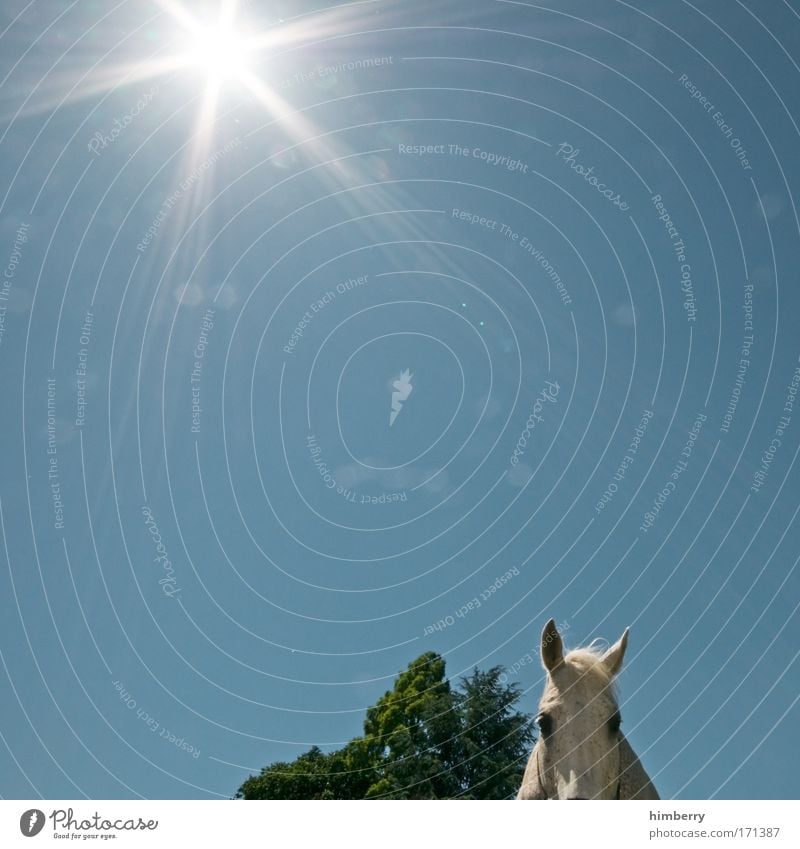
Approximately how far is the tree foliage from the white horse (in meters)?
17.1

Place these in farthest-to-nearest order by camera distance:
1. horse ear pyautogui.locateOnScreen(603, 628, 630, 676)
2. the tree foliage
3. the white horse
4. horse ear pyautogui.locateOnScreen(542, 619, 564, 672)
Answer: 1. the tree foliage
2. horse ear pyautogui.locateOnScreen(603, 628, 630, 676)
3. horse ear pyautogui.locateOnScreen(542, 619, 564, 672)
4. the white horse

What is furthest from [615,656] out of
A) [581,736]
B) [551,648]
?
[581,736]

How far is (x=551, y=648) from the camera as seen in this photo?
891 cm

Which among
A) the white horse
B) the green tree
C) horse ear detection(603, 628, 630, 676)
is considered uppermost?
the green tree

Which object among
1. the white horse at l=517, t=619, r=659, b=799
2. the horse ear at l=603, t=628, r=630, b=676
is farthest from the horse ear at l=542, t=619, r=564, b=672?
the horse ear at l=603, t=628, r=630, b=676

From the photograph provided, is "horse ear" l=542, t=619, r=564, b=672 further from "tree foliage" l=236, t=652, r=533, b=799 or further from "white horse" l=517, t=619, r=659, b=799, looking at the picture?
"tree foliage" l=236, t=652, r=533, b=799

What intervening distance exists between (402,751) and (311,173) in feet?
67.0

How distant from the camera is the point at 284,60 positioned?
1591 cm

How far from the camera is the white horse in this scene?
7785 mm

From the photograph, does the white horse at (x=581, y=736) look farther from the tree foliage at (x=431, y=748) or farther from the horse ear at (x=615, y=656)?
the tree foliage at (x=431, y=748)

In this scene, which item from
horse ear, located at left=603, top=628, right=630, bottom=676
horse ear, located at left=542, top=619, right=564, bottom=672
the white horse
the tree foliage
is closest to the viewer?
the white horse
